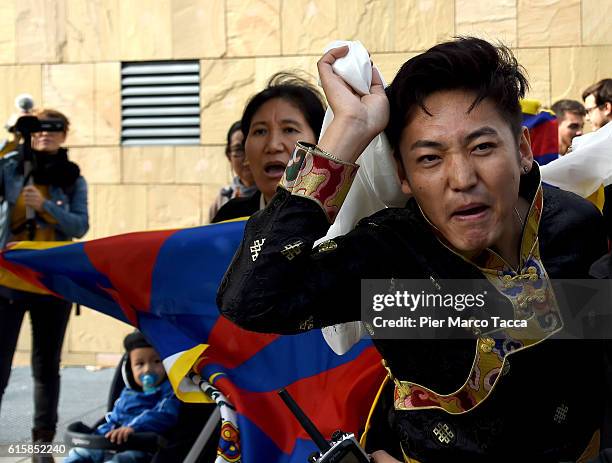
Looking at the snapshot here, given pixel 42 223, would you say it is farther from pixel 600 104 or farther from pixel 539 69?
pixel 539 69

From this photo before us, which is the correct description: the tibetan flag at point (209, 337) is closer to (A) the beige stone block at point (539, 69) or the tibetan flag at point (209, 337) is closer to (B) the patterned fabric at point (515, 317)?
(B) the patterned fabric at point (515, 317)

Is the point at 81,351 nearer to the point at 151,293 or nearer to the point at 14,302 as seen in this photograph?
the point at 14,302

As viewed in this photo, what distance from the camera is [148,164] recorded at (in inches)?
333

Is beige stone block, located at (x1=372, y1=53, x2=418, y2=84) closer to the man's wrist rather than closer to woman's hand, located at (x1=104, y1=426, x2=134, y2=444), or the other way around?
woman's hand, located at (x1=104, y1=426, x2=134, y2=444)

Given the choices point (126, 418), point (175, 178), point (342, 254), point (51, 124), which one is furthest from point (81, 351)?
point (342, 254)

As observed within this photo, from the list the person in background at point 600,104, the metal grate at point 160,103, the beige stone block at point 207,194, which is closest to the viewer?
the person in background at point 600,104

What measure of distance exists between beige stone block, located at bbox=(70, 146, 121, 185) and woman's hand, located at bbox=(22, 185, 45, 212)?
3.09 metres

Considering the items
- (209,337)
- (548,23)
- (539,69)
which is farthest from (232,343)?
(548,23)

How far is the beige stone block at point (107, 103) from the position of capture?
8484mm

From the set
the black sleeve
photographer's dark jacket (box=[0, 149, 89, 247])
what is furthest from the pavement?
the black sleeve

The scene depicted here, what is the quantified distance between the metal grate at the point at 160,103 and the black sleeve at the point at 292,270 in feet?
21.8

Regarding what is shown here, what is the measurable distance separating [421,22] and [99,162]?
309cm

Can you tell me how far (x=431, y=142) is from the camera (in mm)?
1801

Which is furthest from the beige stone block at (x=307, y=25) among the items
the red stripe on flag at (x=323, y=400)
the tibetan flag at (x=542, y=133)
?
the red stripe on flag at (x=323, y=400)
